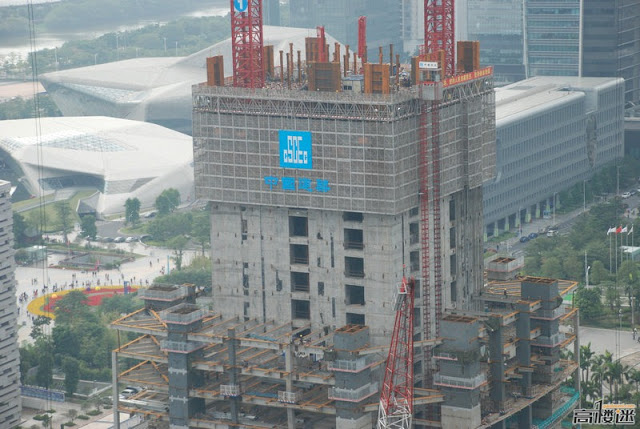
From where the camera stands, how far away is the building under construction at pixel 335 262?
184 metres

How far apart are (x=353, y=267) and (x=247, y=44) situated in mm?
29047

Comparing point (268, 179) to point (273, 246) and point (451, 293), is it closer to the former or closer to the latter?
point (273, 246)

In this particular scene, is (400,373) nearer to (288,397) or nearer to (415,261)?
(288,397)

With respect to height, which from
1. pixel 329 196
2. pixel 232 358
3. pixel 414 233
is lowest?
pixel 232 358

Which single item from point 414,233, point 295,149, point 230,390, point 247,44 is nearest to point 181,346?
point 230,390

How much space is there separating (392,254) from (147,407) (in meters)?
35.8

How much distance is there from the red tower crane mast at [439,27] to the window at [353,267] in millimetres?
24833

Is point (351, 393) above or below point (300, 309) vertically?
below

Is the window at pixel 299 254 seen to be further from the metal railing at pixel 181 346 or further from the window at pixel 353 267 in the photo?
the metal railing at pixel 181 346

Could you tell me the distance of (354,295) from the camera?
190250mm

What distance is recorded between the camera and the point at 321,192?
618ft

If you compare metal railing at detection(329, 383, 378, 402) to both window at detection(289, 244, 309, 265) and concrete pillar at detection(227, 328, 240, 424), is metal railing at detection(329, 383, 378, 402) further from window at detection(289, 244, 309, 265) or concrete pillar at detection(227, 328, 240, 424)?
window at detection(289, 244, 309, 265)

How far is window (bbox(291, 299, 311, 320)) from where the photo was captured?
193 meters

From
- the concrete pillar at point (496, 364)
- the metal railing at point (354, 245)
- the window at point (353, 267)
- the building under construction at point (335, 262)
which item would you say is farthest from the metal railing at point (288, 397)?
the concrete pillar at point (496, 364)
